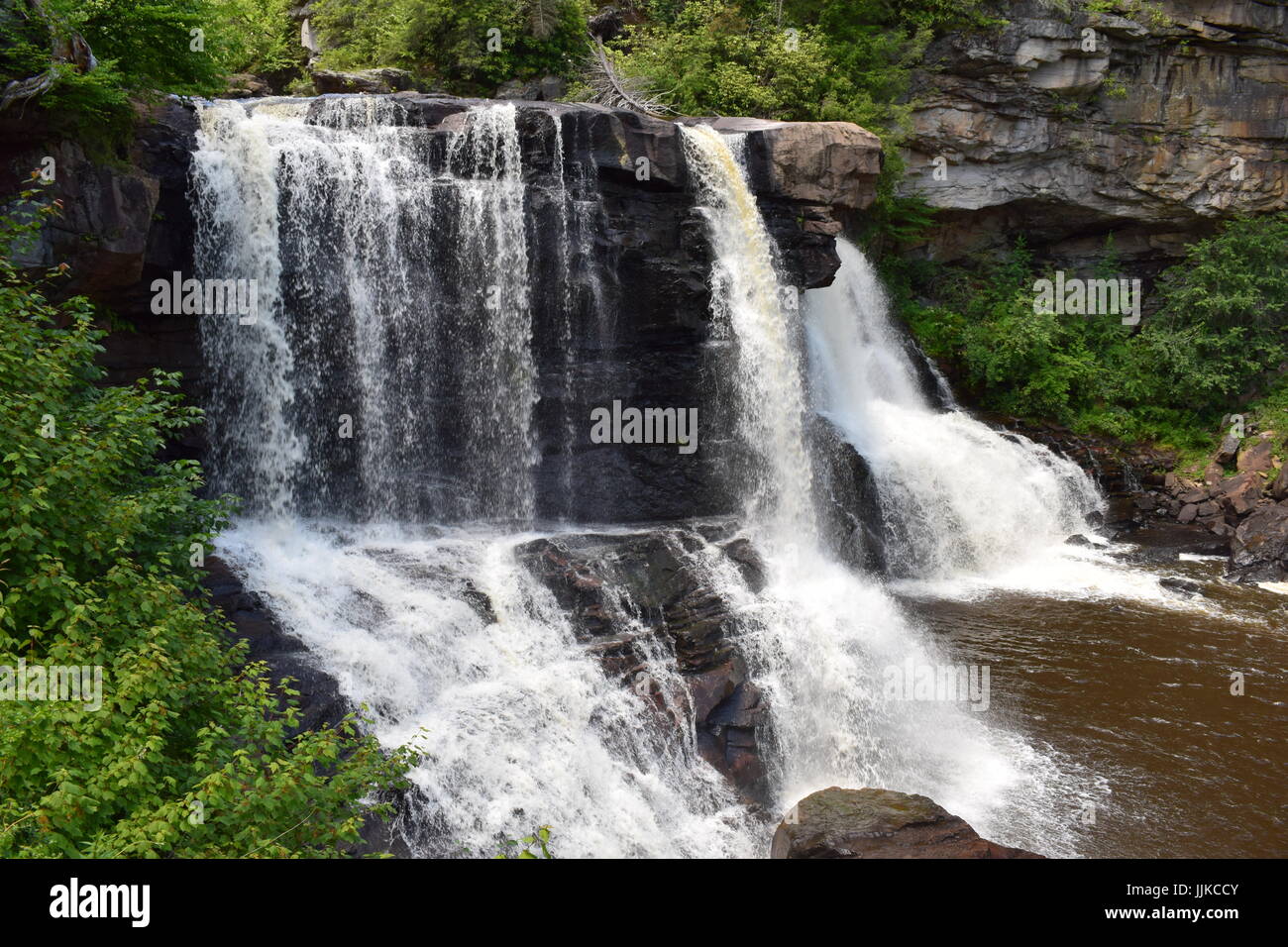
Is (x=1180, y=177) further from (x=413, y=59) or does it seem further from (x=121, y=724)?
(x=121, y=724)

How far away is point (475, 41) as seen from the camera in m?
18.3

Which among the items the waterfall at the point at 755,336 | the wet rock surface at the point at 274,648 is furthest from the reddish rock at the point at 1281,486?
the wet rock surface at the point at 274,648

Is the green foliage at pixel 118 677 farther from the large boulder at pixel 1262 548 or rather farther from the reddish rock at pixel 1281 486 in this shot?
the reddish rock at pixel 1281 486

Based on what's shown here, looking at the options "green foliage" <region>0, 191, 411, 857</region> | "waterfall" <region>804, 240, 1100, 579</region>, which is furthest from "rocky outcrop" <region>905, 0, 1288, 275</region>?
"green foliage" <region>0, 191, 411, 857</region>

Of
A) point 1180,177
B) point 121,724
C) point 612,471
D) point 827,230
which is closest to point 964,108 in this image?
point 1180,177

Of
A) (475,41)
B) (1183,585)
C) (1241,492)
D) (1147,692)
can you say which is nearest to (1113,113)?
(1241,492)

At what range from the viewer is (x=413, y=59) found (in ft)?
61.3

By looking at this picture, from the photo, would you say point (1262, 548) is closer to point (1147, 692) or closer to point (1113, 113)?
point (1147, 692)

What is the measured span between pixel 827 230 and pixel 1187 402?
998 centimetres

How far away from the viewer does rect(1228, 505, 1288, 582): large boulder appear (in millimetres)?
15602

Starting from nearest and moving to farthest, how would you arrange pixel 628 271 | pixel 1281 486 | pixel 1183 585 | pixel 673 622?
pixel 673 622 → pixel 628 271 → pixel 1183 585 → pixel 1281 486

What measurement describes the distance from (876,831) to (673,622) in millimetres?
3871

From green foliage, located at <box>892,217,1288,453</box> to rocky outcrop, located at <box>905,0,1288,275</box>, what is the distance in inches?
58.4

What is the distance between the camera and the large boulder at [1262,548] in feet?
51.2
